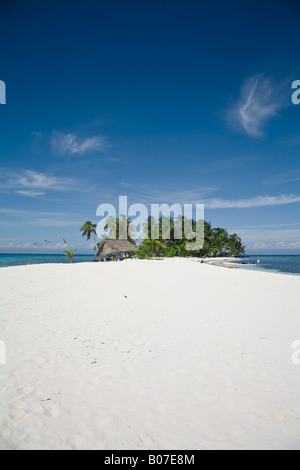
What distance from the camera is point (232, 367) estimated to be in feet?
12.8

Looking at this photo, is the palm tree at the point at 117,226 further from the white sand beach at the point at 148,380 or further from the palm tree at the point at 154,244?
the white sand beach at the point at 148,380

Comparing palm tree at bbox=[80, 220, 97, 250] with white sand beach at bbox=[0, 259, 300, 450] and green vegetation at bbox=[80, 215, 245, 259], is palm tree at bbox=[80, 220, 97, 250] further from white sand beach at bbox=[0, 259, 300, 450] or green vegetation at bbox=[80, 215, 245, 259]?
white sand beach at bbox=[0, 259, 300, 450]

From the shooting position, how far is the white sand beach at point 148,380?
2535 millimetres

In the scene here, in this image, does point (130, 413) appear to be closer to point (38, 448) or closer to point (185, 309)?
point (38, 448)

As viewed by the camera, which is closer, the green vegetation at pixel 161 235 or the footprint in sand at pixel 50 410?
the footprint in sand at pixel 50 410

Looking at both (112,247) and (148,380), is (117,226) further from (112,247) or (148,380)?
(148,380)

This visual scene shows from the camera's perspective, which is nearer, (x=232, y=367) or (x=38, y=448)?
(x=38, y=448)

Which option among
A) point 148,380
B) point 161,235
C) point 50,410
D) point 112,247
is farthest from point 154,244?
point 50,410

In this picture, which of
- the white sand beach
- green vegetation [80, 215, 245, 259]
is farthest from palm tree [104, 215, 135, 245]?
the white sand beach

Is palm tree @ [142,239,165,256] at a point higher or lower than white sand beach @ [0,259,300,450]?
higher

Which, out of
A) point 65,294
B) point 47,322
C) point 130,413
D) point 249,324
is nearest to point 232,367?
point 130,413

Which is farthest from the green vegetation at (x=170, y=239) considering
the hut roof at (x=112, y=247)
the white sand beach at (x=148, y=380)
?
the white sand beach at (x=148, y=380)

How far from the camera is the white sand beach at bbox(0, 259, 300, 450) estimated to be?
254 cm
